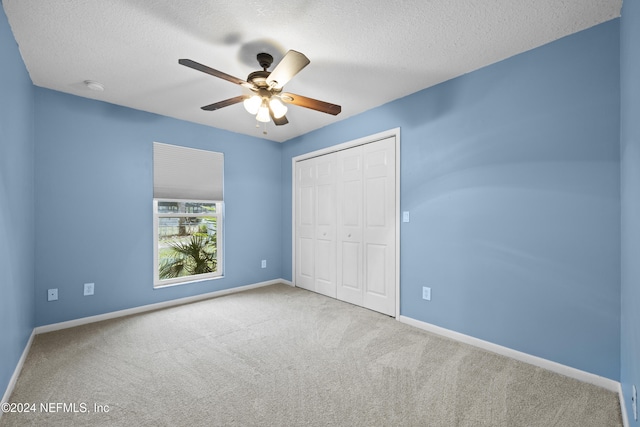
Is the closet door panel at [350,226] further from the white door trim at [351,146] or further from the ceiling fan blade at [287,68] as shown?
the ceiling fan blade at [287,68]

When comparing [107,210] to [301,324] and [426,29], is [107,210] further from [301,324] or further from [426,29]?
[426,29]

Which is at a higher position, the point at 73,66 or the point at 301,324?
the point at 73,66

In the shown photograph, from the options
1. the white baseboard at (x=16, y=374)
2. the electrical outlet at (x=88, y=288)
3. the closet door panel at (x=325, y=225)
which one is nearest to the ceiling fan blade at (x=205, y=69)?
the closet door panel at (x=325, y=225)

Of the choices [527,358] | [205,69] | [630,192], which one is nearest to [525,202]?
[630,192]

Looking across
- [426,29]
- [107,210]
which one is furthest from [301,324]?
[426,29]

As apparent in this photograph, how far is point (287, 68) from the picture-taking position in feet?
6.62

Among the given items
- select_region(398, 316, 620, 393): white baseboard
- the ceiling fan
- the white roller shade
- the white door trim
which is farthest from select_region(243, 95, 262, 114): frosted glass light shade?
select_region(398, 316, 620, 393): white baseboard

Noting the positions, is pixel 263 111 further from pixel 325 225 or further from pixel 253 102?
pixel 325 225

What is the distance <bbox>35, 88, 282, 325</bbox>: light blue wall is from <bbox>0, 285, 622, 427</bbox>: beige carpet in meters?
0.45

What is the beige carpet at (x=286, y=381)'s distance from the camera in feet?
5.63

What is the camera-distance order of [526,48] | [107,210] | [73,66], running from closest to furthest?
[526,48]
[73,66]
[107,210]

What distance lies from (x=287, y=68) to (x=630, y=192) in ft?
7.14

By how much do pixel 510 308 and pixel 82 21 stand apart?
3886 millimetres

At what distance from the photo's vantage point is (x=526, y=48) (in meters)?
2.33
